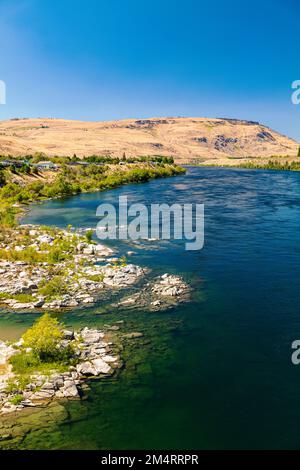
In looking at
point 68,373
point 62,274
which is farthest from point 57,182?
point 68,373

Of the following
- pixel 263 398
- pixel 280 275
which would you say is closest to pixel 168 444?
pixel 263 398

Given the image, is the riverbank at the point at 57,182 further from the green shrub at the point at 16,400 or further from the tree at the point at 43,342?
the green shrub at the point at 16,400

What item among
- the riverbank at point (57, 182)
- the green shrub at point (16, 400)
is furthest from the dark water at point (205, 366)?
the riverbank at point (57, 182)

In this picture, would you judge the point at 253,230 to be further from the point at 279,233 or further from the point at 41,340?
the point at 41,340

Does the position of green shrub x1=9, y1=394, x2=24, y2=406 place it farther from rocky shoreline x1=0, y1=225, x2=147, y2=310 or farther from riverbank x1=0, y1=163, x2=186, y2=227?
riverbank x1=0, y1=163, x2=186, y2=227

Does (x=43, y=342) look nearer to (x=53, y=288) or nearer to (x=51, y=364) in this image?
(x=51, y=364)

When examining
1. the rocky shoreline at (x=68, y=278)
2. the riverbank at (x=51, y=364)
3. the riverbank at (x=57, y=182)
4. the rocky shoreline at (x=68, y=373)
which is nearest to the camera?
the rocky shoreline at (x=68, y=373)

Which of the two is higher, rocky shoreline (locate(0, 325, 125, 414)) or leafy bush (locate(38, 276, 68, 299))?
leafy bush (locate(38, 276, 68, 299))

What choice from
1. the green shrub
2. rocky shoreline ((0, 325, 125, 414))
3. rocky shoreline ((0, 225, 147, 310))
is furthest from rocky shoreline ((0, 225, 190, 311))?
the green shrub
